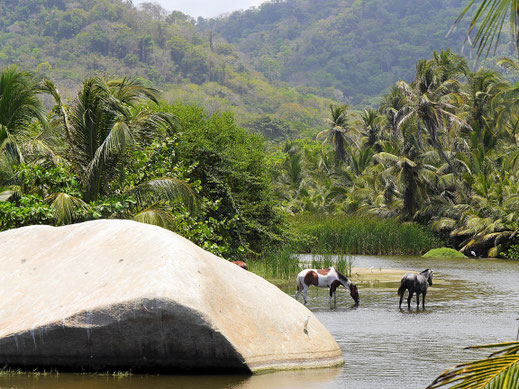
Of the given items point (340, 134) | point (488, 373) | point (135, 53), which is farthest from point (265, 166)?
point (135, 53)

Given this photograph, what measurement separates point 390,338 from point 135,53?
487 feet

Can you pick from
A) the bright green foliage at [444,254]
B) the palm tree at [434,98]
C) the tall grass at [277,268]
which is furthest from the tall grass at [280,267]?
the palm tree at [434,98]

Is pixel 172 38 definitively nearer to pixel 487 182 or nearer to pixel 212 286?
pixel 487 182

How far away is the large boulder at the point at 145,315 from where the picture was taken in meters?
7.93

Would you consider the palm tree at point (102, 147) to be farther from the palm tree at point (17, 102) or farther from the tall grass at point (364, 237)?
the tall grass at point (364, 237)

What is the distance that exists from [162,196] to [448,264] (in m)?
21.1

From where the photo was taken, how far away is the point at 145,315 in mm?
7855

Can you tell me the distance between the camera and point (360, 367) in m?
9.13

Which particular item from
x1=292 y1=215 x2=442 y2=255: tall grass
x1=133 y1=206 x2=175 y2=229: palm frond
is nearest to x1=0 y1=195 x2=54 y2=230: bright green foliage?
x1=133 y1=206 x2=175 y2=229: palm frond

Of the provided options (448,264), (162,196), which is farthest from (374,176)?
(162,196)

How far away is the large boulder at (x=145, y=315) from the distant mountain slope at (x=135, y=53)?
125 m

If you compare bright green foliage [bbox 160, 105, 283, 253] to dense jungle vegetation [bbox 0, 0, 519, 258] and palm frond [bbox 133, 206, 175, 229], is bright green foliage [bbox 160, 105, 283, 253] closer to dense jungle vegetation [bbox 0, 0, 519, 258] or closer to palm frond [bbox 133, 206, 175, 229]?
dense jungle vegetation [bbox 0, 0, 519, 258]

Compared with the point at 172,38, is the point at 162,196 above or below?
below

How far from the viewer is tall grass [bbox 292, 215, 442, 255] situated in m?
40.2
